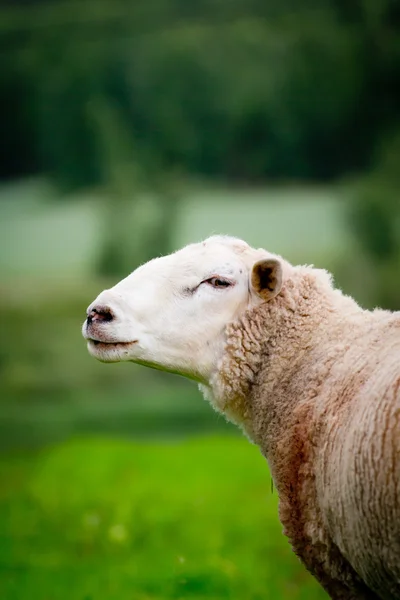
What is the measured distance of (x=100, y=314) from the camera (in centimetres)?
310

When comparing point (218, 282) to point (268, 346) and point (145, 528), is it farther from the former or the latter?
point (145, 528)

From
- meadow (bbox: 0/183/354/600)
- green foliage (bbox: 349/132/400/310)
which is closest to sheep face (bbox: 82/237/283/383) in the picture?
meadow (bbox: 0/183/354/600)

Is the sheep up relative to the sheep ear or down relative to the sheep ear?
down

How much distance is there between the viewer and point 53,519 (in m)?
7.38

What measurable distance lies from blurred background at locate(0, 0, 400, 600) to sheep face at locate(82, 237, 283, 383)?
9779 millimetres

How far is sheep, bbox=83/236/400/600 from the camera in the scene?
110 inches

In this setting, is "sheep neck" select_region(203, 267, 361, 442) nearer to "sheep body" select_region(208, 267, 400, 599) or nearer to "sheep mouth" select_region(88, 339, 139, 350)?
"sheep body" select_region(208, 267, 400, 599)

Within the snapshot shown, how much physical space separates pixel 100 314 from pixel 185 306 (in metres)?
0.34

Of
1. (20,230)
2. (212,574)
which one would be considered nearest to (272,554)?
(212,574)

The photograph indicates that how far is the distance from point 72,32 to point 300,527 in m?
15.5

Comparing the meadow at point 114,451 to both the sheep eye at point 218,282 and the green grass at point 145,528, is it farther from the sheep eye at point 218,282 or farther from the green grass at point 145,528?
the sheep eye at point 218,282

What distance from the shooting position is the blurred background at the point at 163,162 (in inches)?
572

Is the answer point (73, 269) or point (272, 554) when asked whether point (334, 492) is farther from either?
point (73, 269)

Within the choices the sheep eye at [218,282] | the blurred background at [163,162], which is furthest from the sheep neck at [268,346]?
the blurred background at [163,162]
